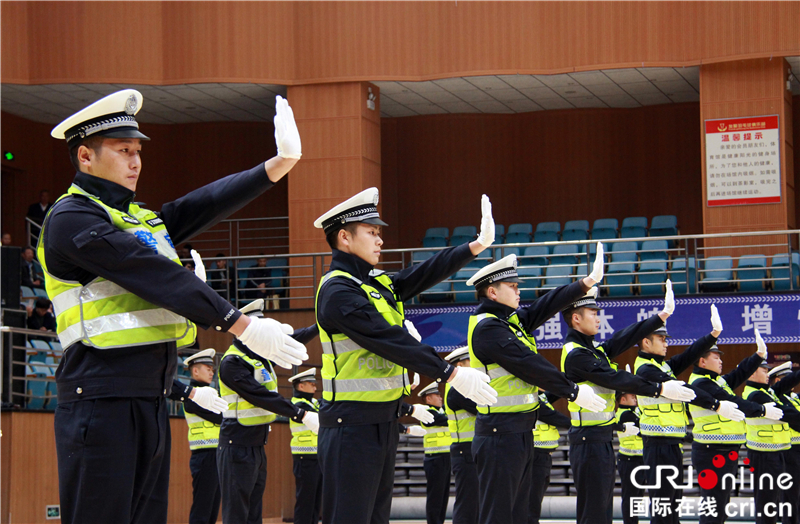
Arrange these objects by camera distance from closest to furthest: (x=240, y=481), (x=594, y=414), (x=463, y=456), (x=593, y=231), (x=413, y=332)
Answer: (x=413, y=332)
(x=594, y=414)
(x=240, y=481)
(x=463, y=456)
(x=593, y=231)

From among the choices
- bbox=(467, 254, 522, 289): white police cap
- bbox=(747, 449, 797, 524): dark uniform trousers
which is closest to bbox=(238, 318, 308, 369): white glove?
bbox=(467, 254, 522, 289): white police cap

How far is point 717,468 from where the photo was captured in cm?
960

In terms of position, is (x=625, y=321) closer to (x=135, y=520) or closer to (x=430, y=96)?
(x=430, y=96)

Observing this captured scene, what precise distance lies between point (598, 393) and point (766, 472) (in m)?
3.44

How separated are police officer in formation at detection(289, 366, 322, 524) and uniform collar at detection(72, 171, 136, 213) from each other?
287 inches

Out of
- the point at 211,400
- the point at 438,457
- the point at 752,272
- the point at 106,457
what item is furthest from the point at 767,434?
the point at 106,457

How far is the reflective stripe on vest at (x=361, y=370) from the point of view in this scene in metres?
4.69

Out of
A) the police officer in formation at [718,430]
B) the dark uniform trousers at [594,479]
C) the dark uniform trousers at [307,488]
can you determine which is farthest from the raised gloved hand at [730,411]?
the dark uniform trousers at [307,488]

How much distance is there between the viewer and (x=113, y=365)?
3023 mm

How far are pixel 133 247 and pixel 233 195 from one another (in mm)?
549

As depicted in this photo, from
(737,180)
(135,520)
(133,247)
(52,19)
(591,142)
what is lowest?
(135,520)

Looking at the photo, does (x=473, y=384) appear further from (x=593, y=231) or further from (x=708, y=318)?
(x=593, y=231)

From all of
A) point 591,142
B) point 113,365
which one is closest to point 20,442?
point 113,365

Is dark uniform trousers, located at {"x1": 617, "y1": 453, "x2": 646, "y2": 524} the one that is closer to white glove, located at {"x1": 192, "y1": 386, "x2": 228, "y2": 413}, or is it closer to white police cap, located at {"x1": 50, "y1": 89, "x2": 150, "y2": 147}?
white glove, located at {"x1": 192, "y1": 386, "x2": 228, "y2": 413}
